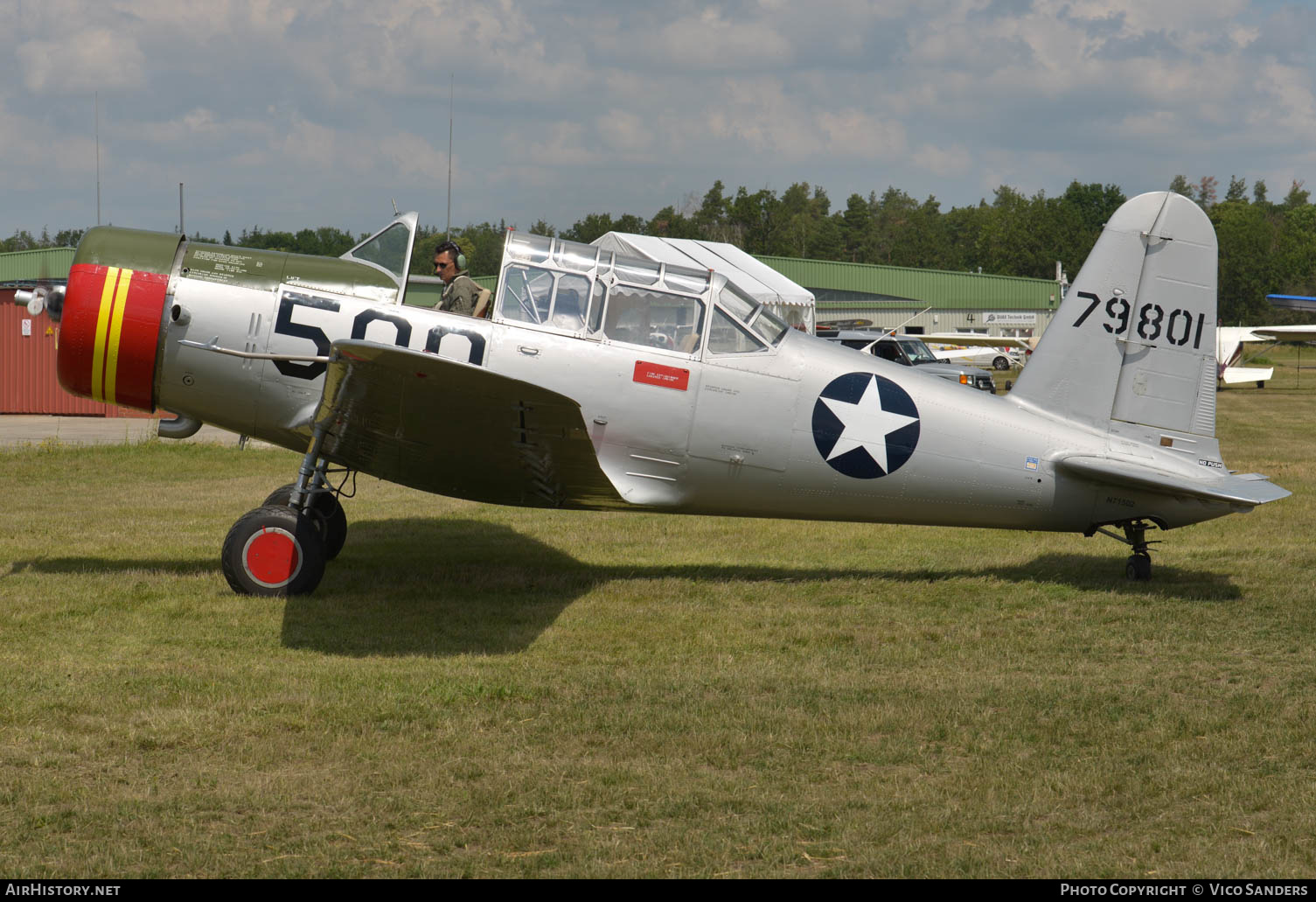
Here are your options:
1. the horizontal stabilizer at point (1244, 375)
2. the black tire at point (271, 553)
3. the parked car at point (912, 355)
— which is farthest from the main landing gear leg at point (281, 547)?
the horizontal stabilizer at point (1244, 375)

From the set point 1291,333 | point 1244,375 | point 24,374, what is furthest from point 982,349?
point 24,374

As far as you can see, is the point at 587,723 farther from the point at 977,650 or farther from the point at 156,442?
the point at 156,442

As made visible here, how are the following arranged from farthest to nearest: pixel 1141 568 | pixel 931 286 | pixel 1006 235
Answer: pixel 1006 235 < pixel 931 286 < pixel 1141 568

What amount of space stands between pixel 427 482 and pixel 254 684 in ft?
8.13

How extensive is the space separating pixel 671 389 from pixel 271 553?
275 cm

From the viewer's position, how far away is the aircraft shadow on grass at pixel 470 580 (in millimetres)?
6477

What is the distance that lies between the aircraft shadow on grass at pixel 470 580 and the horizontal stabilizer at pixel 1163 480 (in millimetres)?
736

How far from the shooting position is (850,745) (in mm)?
4742

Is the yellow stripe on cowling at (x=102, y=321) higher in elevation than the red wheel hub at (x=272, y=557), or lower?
higher

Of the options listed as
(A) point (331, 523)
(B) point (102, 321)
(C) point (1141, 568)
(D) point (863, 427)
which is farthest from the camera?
(A) point (331, 523)

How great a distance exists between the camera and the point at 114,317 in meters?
7.04

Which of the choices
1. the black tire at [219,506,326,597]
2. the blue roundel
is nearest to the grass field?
the black tire at [219,506,326,597]

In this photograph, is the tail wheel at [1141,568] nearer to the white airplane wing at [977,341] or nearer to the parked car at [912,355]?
the parked car at [912,355]

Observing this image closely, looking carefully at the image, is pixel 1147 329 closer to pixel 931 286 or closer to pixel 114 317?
pixel 114 317
